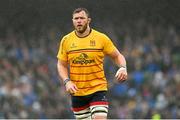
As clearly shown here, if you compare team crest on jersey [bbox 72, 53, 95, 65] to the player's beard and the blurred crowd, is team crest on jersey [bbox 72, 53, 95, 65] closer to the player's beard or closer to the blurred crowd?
the player's beard

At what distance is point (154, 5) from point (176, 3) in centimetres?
61

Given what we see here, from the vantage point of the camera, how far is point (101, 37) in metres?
9.82

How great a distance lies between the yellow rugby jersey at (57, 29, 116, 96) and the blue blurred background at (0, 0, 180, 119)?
7056 mm

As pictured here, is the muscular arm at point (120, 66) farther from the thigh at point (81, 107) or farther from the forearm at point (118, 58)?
the thigh at point (81, 107)

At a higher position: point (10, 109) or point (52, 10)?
point (52, 10)

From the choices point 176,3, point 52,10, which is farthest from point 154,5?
point 52,10

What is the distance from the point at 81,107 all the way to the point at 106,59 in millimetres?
8864

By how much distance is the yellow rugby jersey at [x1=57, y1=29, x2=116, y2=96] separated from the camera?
975 cm

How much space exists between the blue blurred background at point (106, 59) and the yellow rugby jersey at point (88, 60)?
23.1 feet

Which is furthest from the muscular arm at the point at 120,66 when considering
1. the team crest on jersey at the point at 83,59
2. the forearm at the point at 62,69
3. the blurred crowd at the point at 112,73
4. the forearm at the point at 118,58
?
the blurred crowd at the point at 112,73

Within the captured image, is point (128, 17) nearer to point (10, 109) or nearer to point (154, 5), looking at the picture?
point (154, 5)

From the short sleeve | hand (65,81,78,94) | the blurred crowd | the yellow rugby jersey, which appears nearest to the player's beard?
the yellow rugby jersey

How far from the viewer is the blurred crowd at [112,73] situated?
59.5 ft

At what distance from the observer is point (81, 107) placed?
10.0m
